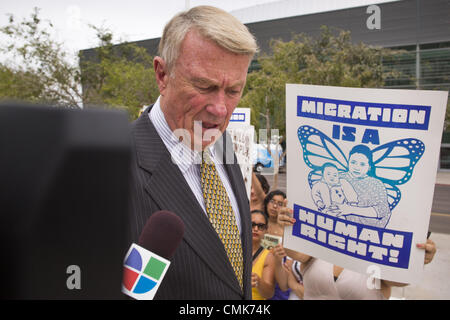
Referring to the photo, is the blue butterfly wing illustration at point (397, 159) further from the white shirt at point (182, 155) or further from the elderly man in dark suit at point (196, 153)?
the white shirt at point (182, 155)

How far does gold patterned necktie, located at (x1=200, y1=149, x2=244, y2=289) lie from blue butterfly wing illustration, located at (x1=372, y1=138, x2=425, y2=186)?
3.02 ft

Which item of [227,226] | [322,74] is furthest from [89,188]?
[322,74]

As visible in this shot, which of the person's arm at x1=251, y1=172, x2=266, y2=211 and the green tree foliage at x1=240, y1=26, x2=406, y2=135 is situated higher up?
the green tree foliage at x1=240, y1=26, x2=406, y2=135

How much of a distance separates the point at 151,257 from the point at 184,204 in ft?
1.79

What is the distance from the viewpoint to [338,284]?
9.12 feet

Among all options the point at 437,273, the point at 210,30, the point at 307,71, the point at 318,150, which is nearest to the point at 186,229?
the point at 210,30

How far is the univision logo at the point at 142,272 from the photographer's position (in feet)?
1.80

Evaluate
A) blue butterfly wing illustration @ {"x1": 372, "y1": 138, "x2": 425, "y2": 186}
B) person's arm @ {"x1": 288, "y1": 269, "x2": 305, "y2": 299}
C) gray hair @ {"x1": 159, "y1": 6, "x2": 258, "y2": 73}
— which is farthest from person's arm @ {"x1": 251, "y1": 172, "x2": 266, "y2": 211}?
gray hair @ {"x1": 159, "y1": 6, "x2": 258, "y2": 73}

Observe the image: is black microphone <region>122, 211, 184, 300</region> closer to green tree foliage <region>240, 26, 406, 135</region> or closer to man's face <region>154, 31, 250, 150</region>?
man's face <region>154, 31, 250, 150</region>

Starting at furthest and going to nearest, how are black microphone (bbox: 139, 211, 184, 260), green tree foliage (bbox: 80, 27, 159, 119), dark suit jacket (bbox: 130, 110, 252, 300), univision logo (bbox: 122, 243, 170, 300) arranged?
1. green tree foliage (bbox: 80, 27, 159, 119)
2. dark suit jacket (bbox: 130, 110, 252, 300)
3. black microphone (bbox: 139, 211, 184, 260)
4. univision logo (bbox: 122, 243, 170, 300)

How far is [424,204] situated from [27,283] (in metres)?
1.94

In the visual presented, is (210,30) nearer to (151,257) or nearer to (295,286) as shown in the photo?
(151,257)

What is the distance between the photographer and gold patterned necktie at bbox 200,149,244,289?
1305 mm

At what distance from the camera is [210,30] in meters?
1.26
